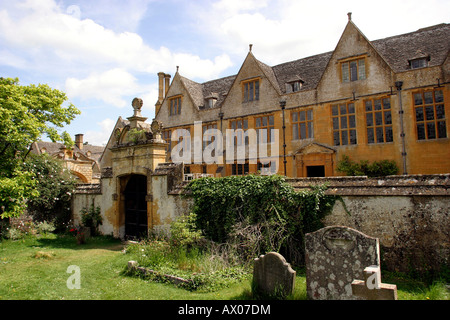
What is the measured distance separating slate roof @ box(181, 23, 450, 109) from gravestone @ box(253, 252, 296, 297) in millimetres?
15027

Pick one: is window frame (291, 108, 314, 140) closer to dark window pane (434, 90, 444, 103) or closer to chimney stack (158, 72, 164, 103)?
dark window pane (434, 90, 444, 103)

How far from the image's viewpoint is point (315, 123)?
59.2 feet

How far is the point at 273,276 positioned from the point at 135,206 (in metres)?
8.77

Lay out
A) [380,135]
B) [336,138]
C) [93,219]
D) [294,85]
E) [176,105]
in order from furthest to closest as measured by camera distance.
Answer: [176,105], [294,85], [336,138], [380,135], [93,219]

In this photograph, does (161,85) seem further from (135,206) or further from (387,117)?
(387,117)

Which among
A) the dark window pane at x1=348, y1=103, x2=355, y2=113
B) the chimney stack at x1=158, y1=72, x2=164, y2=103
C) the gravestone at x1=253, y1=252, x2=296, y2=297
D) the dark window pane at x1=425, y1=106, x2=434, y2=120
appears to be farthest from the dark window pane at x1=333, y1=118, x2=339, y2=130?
the chimney stack at x1=158, y1=72, x2=164, y2=103

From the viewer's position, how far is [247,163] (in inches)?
819

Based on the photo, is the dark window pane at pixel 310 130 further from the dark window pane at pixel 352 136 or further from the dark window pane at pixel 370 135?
the dark window pane at pixel 370 135

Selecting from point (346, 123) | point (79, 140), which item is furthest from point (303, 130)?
point (79, 140)

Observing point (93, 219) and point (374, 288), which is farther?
point (93, 219)

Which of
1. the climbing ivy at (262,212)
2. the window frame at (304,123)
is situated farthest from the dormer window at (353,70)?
the climbing ivy at (262,212)

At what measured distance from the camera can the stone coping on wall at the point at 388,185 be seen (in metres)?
6.92

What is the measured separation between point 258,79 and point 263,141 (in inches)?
177
